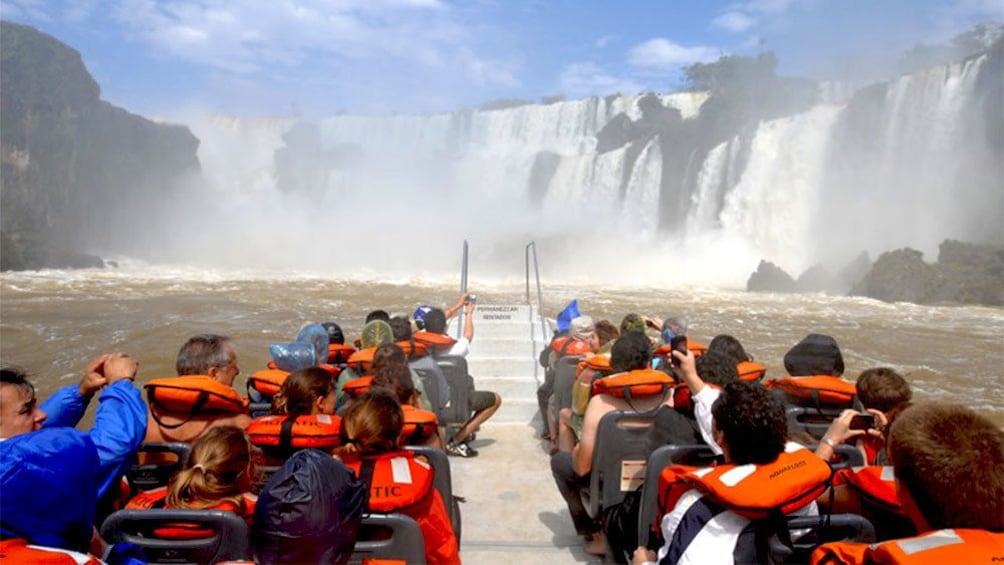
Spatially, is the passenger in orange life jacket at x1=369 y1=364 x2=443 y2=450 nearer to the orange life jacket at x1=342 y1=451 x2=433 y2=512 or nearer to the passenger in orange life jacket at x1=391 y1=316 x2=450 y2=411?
the orange life jacket at x1=342 y1=451 x2=433 y2=512

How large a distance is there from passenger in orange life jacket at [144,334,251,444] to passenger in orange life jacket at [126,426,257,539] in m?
0.74

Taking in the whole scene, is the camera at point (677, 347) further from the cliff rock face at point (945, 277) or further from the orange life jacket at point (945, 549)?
the cliff rock face at point (945, 277)

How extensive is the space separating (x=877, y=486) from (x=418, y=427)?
67.3 inches

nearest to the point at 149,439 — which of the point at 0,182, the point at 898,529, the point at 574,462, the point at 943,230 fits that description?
the point at 574,462

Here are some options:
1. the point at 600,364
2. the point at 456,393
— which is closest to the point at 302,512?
the point at 600,364

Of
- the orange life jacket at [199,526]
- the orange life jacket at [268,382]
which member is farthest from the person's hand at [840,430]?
the orange life jacket at [268,382]

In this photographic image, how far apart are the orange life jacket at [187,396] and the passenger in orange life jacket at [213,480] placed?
2.66 ft

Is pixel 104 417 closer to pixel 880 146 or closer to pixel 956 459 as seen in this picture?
pixel 956 459

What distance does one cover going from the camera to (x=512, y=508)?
430cm

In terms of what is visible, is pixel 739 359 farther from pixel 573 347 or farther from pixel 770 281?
pixel 770 281

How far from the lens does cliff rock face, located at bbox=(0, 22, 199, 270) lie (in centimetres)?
4259

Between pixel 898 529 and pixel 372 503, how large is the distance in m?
1.62

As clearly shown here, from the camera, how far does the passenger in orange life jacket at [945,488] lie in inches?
50.9

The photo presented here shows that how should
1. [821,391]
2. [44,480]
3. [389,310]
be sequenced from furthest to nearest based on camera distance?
[389,310]
[821,391]
[44,480]
